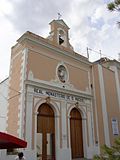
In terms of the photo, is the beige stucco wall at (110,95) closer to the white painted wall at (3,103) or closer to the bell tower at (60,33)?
the bell tower at (60,33)

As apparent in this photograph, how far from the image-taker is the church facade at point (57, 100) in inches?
500

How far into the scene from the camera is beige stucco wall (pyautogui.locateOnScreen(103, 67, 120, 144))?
1789cm

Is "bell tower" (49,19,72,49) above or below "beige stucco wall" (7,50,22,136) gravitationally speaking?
above

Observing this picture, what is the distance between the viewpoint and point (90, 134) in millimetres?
15500

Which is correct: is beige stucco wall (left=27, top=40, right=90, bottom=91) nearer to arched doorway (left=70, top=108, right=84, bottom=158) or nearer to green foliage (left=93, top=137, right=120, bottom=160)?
arched doorway (left=70, top=108, right=84, bottom=158)

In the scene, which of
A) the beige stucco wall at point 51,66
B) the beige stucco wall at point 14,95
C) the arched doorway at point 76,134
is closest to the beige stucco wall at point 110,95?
the beige stucco wall at point 51,66

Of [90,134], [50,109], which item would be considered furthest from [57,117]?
[90,134]

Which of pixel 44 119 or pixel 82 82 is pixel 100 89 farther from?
pixel 44 119

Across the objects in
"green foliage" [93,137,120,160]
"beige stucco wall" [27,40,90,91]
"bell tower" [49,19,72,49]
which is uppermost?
"bell tower" [49,19,72,49]

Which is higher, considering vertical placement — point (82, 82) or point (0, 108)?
point (82, 82)

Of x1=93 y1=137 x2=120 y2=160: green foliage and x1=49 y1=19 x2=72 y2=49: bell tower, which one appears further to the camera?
x1=49 y1=19 x2=72 y2=49: bell tower

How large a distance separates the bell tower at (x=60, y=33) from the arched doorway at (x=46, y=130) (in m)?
4.92

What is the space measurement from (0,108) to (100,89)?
7640 mm

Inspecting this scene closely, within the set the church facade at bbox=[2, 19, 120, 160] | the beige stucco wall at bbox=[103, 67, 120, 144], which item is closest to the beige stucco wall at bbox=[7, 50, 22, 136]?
the church facade at bbox=[2, 19, 120, 160]
